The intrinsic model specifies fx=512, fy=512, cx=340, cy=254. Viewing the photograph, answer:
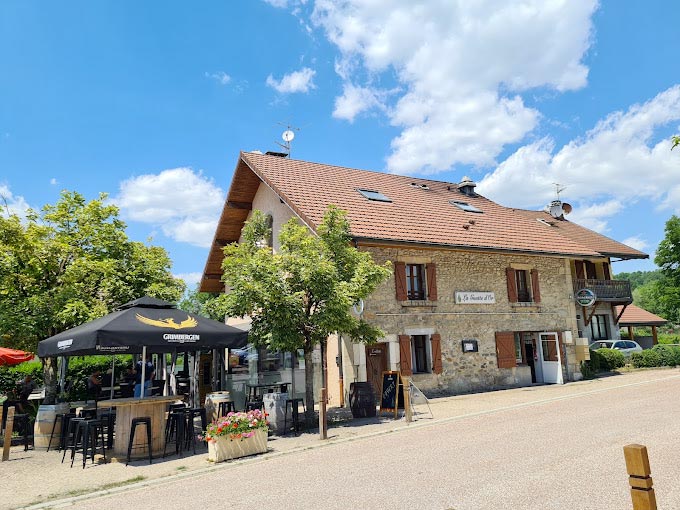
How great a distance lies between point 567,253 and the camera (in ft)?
61.4

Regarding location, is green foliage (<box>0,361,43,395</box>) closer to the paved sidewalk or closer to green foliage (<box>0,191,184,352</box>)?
green foliage (<box>0,191,184,352</box>)

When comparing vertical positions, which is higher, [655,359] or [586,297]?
[586,297]

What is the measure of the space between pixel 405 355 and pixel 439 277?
2835 millimetres

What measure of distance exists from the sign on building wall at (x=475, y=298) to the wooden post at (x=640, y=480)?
42.7ft

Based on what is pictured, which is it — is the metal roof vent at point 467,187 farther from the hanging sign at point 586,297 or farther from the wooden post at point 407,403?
the wooden post at point 407,403

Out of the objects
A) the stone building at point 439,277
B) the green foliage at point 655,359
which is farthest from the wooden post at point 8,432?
the green foliage at point 655,359

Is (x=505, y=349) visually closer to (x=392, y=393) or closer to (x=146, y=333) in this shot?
(x=392, y=393)

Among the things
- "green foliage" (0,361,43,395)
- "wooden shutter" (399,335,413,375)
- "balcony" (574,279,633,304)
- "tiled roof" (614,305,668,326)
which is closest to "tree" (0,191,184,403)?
"wooden shutter" (399,335,413,375)

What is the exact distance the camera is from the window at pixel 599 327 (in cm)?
2623

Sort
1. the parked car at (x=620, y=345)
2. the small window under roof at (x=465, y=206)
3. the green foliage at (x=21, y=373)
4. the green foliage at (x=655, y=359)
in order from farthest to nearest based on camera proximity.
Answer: the parked car at (x=620, y=345) < the green foliage at (x=655, y=359) < the green foliage at (x=21, y=373) < the small window under roof at (x=465, y=206)

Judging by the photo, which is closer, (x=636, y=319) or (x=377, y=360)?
(x=377, y=360)

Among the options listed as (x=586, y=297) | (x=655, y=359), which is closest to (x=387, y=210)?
(x=586, y=297)

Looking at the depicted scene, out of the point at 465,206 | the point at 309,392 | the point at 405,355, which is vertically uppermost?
the point at 465,206

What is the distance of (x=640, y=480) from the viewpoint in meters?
3.08
